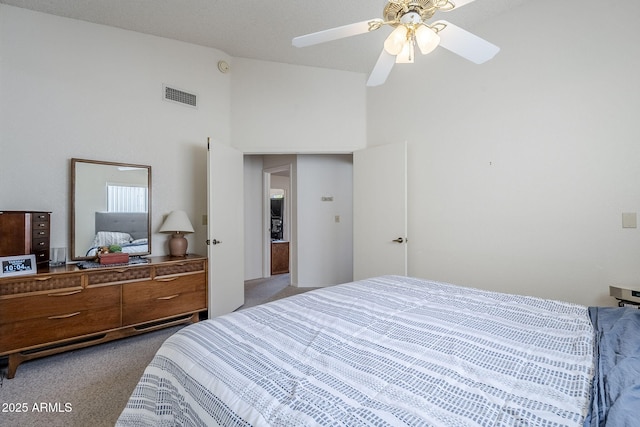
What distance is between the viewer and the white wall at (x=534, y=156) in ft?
6.78

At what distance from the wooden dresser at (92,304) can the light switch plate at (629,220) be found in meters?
3.50

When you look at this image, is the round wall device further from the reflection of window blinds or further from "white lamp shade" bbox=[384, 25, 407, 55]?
"white lamp shade" bbox=[384, 25, 407, 55]

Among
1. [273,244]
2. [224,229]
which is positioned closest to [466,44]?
[224,229]

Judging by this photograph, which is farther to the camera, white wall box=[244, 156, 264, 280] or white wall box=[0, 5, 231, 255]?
white wall box=[244, 156, 264, 280]

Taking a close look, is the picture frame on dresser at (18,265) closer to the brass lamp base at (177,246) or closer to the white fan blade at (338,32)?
the brass lamp base at (177,246)

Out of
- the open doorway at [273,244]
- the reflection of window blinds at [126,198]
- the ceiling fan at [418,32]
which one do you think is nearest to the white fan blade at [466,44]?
the ceiling fan at [418,32]

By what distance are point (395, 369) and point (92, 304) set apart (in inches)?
98.8

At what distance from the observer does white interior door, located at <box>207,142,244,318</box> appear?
3043mm

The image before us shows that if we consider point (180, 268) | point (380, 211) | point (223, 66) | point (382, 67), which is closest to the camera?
point (382, 67)

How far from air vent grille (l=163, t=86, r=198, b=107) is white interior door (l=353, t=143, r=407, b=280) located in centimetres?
200

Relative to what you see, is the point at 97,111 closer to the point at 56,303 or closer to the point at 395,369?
the point at 56,303

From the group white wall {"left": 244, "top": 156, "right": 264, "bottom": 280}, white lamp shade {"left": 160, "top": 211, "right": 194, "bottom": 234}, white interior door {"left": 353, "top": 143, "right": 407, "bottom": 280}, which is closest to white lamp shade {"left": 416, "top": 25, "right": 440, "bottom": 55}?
white interior door {"left": 353, "top": 143, "right": 407, "bottom": 280}

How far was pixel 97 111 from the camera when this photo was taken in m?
2.78

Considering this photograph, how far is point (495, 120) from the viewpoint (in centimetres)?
263
